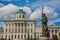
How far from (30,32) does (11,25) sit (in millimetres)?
8477

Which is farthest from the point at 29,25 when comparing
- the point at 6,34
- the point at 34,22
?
the point at 6,34

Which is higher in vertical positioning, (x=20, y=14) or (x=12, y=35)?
(x=20, y=14)

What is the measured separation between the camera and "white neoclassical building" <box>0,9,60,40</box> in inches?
4921

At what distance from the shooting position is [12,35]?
126 m

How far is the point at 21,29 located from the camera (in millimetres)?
125625

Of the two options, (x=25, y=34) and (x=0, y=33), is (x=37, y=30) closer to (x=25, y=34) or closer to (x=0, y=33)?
(x=25, y=34)

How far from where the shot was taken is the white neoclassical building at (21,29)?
12500cm

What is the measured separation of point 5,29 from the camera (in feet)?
413

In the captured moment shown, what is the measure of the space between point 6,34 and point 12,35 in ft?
8.29

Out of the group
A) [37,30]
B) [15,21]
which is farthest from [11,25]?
[37,30]

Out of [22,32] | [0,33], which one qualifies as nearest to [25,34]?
[22,32]

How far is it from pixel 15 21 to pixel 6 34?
6.57m

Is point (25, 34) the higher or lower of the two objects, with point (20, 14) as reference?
lower

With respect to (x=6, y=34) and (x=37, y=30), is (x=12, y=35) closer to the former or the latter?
(x=6, y=34)
